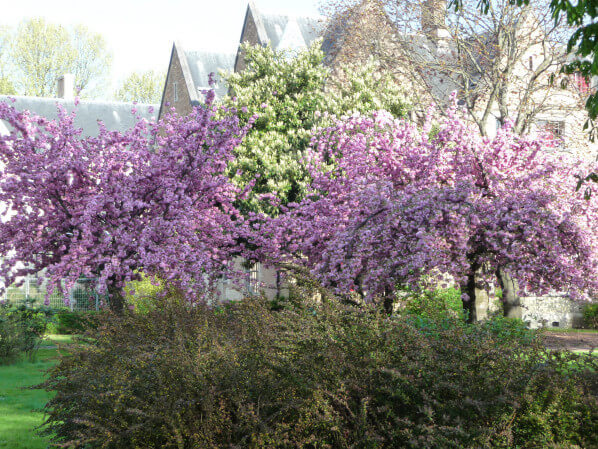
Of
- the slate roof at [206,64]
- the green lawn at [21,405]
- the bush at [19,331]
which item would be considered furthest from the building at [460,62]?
the slate roof at [206,64]

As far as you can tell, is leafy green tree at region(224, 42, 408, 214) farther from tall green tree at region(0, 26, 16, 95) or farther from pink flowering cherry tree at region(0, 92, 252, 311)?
tall green tree at region(0, 26, 16, 95)

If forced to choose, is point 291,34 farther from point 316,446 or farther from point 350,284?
point 316,446

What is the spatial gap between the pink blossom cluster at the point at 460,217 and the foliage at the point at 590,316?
10947mm

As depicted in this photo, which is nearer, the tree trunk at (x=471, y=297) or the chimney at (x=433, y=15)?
the tree trunk at (x=471, y=297)

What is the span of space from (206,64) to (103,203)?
2725cm

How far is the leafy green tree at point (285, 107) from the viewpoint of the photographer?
59.9 ft

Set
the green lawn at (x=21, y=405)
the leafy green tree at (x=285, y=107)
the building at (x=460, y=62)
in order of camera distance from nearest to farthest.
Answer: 1. the green lawn at (x=21, y=405)
2. the leafy green tree at (x=285, y=107)
3. the building at (x=460, y=62)

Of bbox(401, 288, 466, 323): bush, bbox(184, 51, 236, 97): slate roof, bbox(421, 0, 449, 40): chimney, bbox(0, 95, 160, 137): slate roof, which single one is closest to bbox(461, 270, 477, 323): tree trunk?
bbox(401, 288, 466, 323): bush

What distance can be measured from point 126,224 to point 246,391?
716 centimetres

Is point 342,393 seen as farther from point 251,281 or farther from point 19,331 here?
point 19,331

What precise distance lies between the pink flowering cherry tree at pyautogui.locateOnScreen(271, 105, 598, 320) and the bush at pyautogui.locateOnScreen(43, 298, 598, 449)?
A: 443cm

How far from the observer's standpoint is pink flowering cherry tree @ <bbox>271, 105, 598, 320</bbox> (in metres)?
10.9

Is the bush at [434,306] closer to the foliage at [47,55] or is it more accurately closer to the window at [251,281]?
the window at [251,281]

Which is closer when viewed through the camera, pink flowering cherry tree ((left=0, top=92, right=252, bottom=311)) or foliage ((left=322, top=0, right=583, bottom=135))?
pink flowering cherry tree ((left=0, top=92, right=252, bottom=311))
